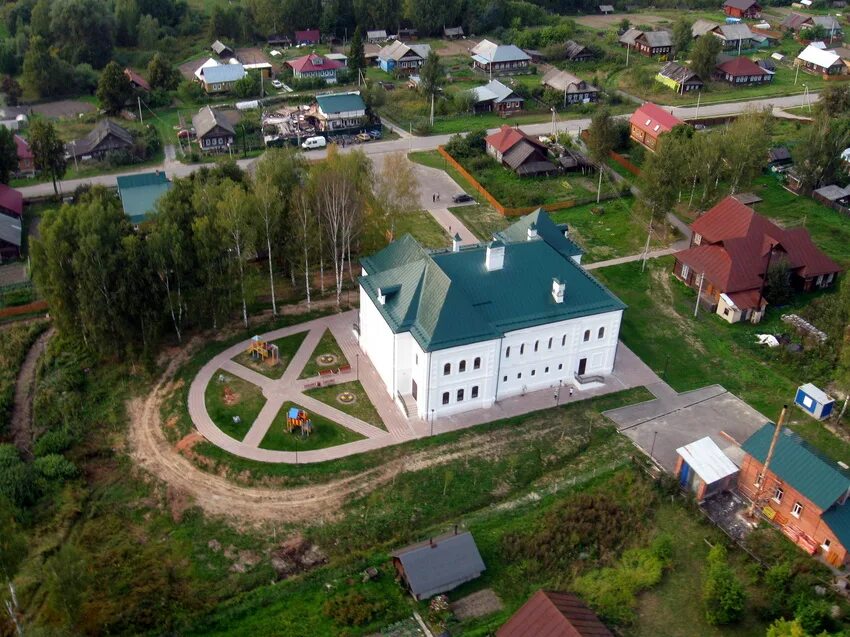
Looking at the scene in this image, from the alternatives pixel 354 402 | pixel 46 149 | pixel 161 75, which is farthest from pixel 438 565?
pixel 161 75

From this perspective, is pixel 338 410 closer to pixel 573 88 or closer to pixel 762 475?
pixel 762 475

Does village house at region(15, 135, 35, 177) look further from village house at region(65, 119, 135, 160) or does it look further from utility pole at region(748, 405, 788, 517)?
utility pole at region(748, 405, 788, 517)

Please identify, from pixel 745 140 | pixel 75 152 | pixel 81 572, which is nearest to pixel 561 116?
pixel 745 140

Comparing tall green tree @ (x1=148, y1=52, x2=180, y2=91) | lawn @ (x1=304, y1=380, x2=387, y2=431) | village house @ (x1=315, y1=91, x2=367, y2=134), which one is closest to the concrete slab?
lawn @ (x1=304, y1=380, x2=387, y2=431)

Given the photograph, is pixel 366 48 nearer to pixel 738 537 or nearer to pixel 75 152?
pixel 75 152

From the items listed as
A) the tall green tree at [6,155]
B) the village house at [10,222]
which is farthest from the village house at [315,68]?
the village house at [10,222]

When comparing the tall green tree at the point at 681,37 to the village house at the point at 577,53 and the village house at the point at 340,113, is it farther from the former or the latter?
the village house at the point at 340,113
